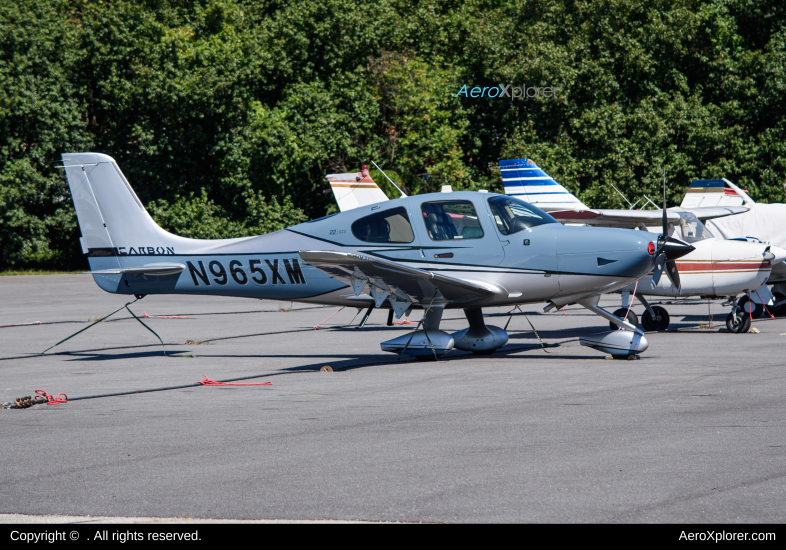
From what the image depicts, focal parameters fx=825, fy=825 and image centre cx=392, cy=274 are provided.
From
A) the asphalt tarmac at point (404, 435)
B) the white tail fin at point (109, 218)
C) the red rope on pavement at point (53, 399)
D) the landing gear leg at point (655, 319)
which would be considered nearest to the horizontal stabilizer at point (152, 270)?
the white tail fin at point (109, 218)

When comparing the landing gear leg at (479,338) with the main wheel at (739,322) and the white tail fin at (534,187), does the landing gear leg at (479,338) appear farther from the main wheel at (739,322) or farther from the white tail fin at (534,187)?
the white tail fin at (534,187)

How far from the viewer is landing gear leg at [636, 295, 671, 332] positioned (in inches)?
595

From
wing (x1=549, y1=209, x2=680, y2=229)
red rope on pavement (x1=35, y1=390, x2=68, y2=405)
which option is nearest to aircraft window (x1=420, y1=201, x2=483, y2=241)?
red rope on pavement (x1=35, y1=390, x2=68, y2=405)

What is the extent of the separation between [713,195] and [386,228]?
12.1m

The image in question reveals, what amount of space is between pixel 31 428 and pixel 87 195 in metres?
6.37

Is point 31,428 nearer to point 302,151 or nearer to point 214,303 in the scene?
point 214,303

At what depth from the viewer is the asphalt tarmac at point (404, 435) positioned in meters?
4.62

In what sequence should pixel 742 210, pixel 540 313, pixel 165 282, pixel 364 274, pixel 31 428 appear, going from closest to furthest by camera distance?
pixel 31 428, pixel 364 274, pixel 165 282, pixel 742 210, pixel 540 313

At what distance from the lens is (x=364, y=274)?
1082 cm

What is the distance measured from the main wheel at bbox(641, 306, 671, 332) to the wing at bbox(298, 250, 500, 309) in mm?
5102

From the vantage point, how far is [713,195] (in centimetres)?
2064

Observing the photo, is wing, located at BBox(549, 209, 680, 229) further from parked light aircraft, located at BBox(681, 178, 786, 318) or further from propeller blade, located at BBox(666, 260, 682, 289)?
propeller blade, located at BBox(666, 260, 682, 289)
